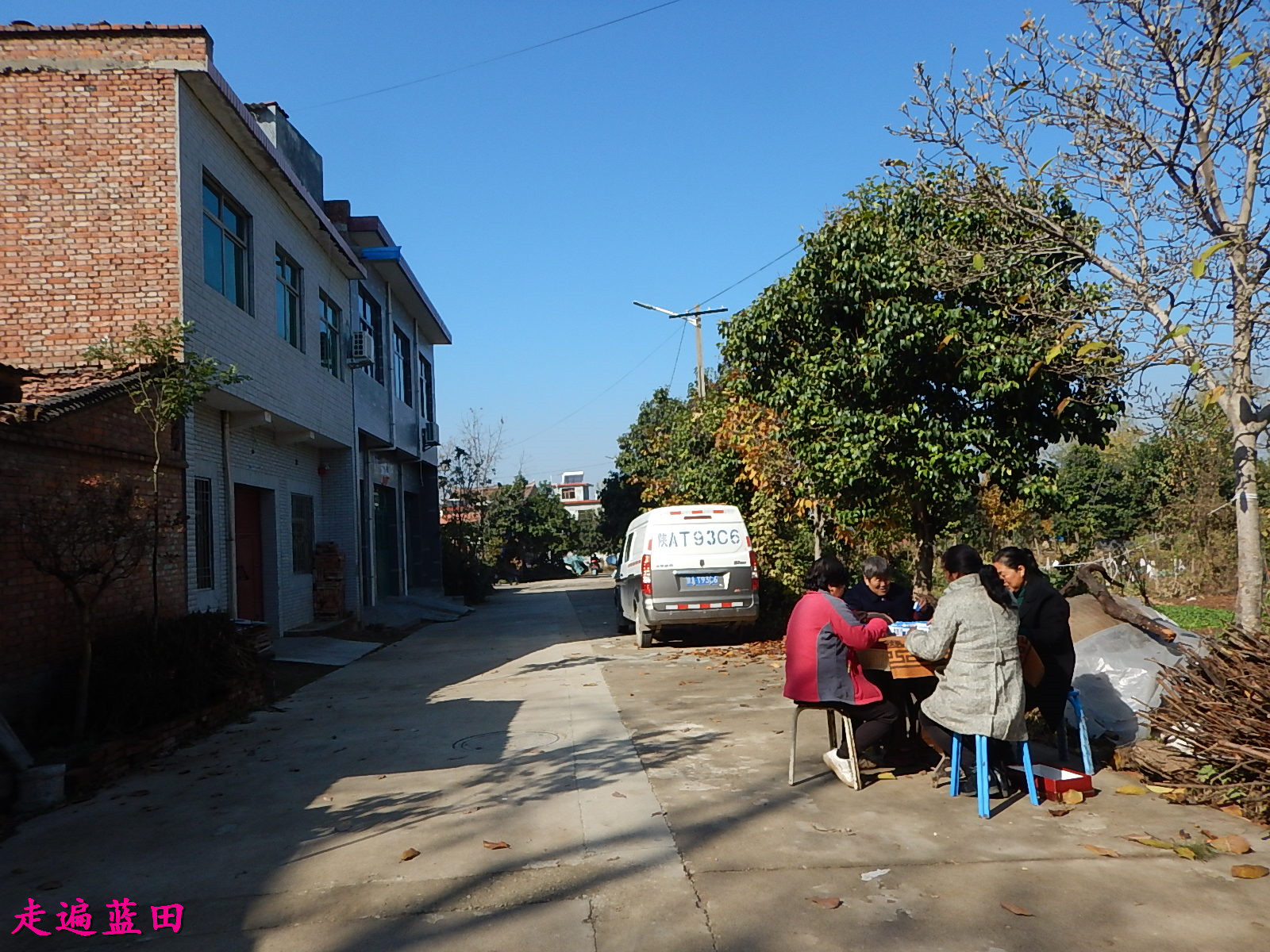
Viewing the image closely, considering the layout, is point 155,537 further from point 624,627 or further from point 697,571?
point 624,627

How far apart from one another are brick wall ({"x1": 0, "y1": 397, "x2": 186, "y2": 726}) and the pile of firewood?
8.29m

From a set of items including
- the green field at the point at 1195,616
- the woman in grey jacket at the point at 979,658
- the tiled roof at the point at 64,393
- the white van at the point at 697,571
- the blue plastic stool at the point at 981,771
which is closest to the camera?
the blue plastic stool at the point at 981,771

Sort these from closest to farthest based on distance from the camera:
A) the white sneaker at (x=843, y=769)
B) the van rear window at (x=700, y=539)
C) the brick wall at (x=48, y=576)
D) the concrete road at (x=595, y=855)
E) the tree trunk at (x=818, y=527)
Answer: the concrete road at (x=595, y=855), the white sneaker at (x=843, y=769), the brick wall at (x=48, y=576), the van rear window at (x=700, y=539), the tree trunk at (x=818, y=527)

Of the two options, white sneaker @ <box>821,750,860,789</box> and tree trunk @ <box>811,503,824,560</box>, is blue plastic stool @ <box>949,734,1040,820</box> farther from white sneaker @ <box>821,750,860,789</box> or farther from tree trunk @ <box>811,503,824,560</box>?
tree trunk @ <box>811,503,824,560</box>

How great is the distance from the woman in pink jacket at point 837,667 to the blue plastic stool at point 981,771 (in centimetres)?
53

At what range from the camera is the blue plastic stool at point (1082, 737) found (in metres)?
6.44

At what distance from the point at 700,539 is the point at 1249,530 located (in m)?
8.44

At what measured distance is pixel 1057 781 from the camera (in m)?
6.03

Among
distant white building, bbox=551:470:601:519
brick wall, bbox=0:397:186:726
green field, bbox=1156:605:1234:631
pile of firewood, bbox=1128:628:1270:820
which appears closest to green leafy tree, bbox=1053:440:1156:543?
green field, bbox=1156:605:1234:631

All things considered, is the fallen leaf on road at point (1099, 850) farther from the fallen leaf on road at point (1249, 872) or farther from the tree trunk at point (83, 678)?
the tree trunk at point (83, 678)

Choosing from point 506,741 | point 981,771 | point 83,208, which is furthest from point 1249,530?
point 83,208

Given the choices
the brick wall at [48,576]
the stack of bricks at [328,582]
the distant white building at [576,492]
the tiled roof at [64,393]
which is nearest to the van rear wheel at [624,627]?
the stack of bricks at [328,582]

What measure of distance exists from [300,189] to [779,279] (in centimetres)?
810

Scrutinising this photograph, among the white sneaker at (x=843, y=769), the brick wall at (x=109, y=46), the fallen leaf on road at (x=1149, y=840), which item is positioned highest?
the brick wall at (x=109, y=46)
